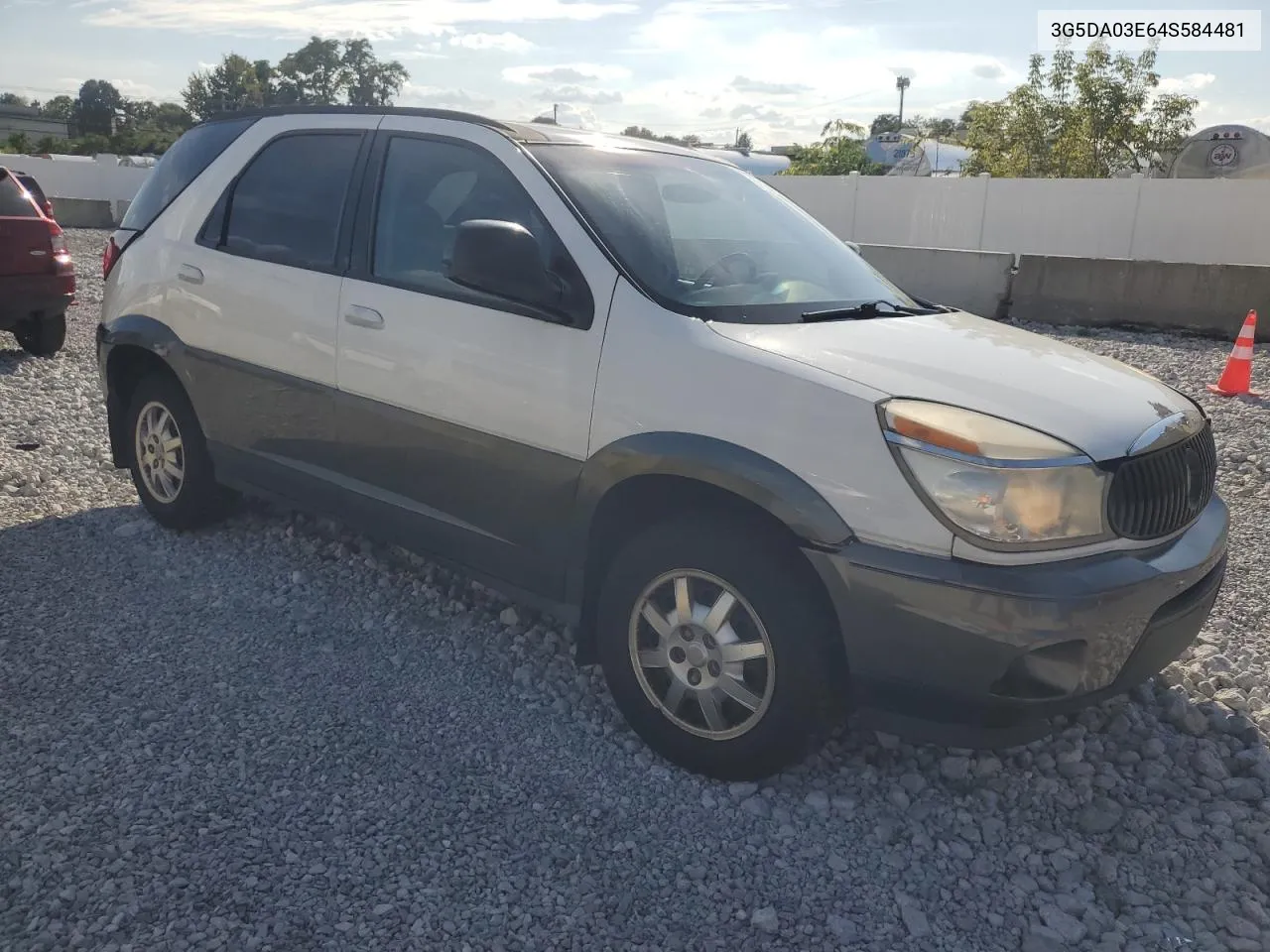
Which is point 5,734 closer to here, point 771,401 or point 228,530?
point 228,530

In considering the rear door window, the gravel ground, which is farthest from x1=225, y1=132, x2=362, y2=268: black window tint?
the gravel ground

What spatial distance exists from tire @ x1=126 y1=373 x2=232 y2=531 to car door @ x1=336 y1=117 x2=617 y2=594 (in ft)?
3.91

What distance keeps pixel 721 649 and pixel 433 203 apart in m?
1.95

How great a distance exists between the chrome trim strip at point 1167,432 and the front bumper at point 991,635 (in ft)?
0.94

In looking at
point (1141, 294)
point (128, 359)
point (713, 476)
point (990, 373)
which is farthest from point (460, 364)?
point (1141, 294)

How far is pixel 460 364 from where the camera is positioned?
11.4ft

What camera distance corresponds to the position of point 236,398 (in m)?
4.39

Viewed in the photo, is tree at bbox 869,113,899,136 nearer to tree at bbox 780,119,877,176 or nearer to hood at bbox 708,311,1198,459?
tree at bbox 780,119,877,176

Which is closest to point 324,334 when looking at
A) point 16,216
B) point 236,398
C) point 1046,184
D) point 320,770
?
point 236,398

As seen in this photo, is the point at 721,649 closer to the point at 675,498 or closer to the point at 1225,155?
the point at 675,498

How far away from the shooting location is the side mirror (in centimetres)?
317

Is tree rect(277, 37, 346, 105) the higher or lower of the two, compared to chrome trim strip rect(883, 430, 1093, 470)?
higher

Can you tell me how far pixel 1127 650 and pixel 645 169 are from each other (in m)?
2.29

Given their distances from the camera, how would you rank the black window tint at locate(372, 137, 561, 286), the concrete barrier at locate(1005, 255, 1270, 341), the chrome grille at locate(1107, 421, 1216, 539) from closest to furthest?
the chrome grille at locate(1107, 421, 1216, 539) < the black window tint at locate(372, 137, 561, 286) < the concrete barrier at locate(1005, 255, 1270, 341)
